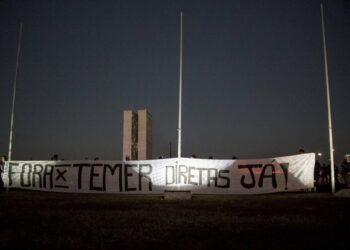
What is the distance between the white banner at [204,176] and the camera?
53.7 ft

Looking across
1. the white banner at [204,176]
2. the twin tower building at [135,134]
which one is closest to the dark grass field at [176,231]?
the white banner at [204,176]

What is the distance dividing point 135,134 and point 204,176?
71608mm

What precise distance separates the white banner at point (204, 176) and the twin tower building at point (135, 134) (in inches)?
2341

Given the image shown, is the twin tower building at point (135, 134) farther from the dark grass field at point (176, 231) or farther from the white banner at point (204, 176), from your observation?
the dark grass field at point (176, 231)

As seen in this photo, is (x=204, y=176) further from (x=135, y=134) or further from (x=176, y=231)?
(x=135, y=134)

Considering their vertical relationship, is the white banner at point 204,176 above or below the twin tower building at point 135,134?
below

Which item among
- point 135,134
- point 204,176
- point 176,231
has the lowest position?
point 176,231

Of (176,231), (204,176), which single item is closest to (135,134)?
(204,176)

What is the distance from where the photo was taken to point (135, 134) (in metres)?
87.5

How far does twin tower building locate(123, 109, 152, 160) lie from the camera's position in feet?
264

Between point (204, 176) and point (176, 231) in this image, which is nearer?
point (176, 231)

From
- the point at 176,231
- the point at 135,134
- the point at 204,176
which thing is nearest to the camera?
the point at 176,231

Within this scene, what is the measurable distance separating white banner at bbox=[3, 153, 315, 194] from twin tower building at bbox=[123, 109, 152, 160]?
195 feet

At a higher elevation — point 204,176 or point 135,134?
point 135,134
